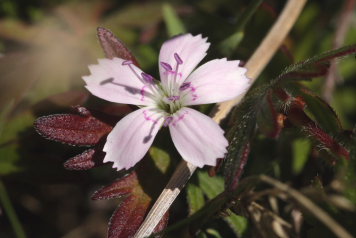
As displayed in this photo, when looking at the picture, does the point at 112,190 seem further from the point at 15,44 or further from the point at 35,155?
the point at 15,44

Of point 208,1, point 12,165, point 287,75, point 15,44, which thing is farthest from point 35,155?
point 208,1

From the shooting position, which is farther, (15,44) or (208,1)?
(208,1)

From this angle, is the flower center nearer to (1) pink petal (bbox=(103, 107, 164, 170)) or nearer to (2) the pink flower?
(2) the pink flower

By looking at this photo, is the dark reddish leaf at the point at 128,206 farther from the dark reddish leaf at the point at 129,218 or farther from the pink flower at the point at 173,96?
the pink flower at the point at 173,96

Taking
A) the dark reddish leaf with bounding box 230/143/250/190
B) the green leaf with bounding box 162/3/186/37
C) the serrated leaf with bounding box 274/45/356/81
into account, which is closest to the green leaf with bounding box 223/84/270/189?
the dark reddish leaf with bounding box 230/143/250/190

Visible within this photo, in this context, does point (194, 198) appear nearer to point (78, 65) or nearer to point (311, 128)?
point (311, 128)

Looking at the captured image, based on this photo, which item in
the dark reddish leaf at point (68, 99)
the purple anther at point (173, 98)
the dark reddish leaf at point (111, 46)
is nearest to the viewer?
the purple anther at point (173, 98)

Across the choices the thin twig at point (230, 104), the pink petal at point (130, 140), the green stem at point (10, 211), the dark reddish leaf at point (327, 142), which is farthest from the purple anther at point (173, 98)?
the green stem at point (10, 211)
